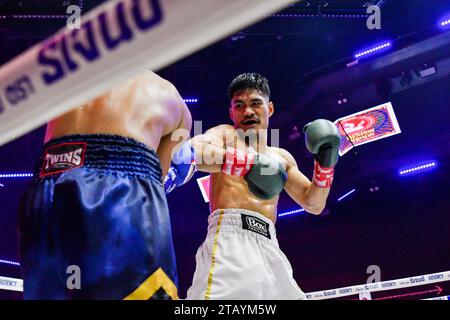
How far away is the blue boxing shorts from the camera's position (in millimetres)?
1244

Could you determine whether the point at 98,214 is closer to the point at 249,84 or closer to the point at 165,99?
the point at 165,99

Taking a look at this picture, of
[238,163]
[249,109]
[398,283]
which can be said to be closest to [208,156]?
[238,163]

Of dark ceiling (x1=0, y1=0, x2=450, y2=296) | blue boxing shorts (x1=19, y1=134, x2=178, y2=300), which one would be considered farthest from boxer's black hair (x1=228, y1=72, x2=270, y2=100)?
dark ceiling (x1=0, y1=0, x2=450, y2=296)

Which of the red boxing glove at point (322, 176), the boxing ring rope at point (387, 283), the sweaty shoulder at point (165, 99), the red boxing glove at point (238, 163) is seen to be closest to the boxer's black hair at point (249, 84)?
the red boxing glove at point (322, 176)

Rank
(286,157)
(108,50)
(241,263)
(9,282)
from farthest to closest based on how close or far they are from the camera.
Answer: (9,282)
(286,157)
(241,263)
(108,50)

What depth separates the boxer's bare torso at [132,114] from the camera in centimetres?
145

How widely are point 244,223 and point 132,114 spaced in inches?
46.9

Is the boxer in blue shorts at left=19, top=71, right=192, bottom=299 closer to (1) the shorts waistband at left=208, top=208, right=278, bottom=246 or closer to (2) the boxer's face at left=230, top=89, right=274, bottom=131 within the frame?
(1) the shorts waistband at left=208, top=208, right=278, bottom=246

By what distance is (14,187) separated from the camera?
670 cm

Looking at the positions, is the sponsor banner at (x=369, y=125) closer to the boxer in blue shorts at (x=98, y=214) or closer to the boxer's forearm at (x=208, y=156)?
the boxer's forearm at (x=208, y=156)

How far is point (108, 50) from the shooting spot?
2.66 feet

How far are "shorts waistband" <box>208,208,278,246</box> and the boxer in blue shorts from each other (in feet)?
3.68
